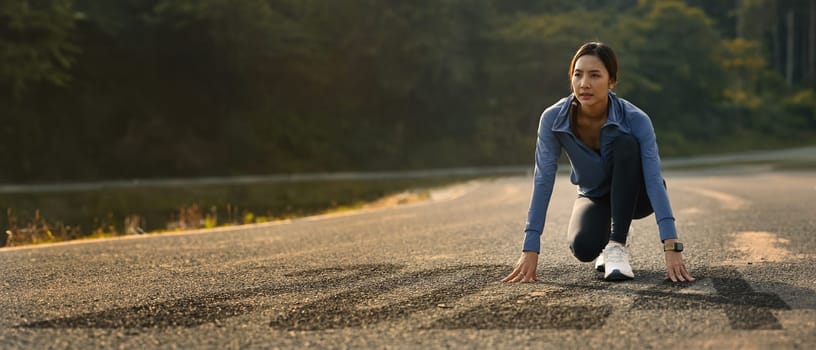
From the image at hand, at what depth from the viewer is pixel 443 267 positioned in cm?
560

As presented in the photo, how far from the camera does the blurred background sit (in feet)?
87.2

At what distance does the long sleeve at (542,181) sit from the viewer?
4574 millimetres

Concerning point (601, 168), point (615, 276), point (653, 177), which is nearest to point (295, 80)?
point (601, 168)

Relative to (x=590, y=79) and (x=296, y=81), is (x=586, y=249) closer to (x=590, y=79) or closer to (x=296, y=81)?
(x=590, y=79)

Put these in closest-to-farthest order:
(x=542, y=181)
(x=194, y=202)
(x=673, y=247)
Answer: (x=673, y=247) < (x=542, y=181) < (x=194, y=202)

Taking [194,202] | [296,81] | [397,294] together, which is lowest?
[194,202]

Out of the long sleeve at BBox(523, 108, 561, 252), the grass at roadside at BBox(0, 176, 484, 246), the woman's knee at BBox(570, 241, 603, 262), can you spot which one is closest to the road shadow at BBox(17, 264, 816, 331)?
the woman's knee at BBox(570, 241, 603, 262)

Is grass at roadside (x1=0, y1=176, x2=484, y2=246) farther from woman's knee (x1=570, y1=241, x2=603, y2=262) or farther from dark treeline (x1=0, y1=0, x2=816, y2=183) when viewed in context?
woman's knee (x1=570, y1=241, x2=603, y2=262)

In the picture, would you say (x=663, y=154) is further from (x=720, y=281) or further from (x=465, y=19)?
(x=720, y=281)

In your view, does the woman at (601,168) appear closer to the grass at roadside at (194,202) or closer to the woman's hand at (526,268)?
the woman's hand at (526,268)

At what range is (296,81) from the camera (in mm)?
35062

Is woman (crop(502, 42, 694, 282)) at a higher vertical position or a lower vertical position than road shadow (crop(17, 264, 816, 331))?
higher

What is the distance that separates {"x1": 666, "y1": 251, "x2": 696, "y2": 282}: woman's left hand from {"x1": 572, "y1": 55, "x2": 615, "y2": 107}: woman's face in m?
0.96

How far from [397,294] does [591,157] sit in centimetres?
144
